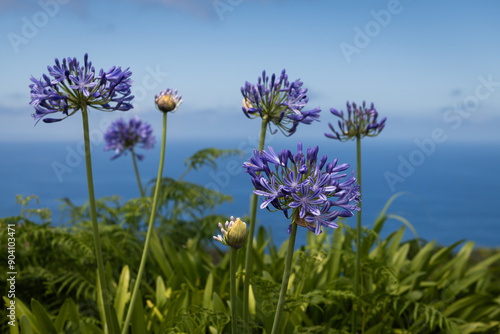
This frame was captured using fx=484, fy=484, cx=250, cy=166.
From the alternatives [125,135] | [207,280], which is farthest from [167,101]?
[125,135]

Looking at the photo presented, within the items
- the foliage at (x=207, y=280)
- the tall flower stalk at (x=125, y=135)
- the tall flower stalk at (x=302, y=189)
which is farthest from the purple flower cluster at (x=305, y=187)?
the tall flower stalk at (x=125, y=135)

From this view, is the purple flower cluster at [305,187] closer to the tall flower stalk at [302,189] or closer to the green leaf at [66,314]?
the tall flower stalk at [302,189]

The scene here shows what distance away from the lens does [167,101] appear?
3.27 meters

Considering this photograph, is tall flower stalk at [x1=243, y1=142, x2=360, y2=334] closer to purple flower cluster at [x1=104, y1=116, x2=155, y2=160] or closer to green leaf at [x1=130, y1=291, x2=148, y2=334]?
green leaf at [x1=130, y1=291, x2=148, y2=334]

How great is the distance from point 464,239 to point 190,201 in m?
3.19

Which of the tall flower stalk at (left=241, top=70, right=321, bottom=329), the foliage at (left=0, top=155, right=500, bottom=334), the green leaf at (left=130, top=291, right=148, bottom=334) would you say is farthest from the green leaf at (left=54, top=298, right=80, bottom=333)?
the tall flower stalk at (left=241, top=70, right=321, bottom=329)

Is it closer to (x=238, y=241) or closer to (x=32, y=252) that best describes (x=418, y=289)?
(x=238, y=241)

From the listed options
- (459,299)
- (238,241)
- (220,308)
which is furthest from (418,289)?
(238,241)

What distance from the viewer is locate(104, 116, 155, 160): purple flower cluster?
5785 mm

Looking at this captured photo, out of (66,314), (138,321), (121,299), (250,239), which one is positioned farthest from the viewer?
(121,299)

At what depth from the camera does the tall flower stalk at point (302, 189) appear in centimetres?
213

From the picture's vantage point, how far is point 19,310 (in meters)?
3.84

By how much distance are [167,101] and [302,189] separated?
58.9 inches

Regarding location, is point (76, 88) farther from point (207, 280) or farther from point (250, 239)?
point (207, 280)
